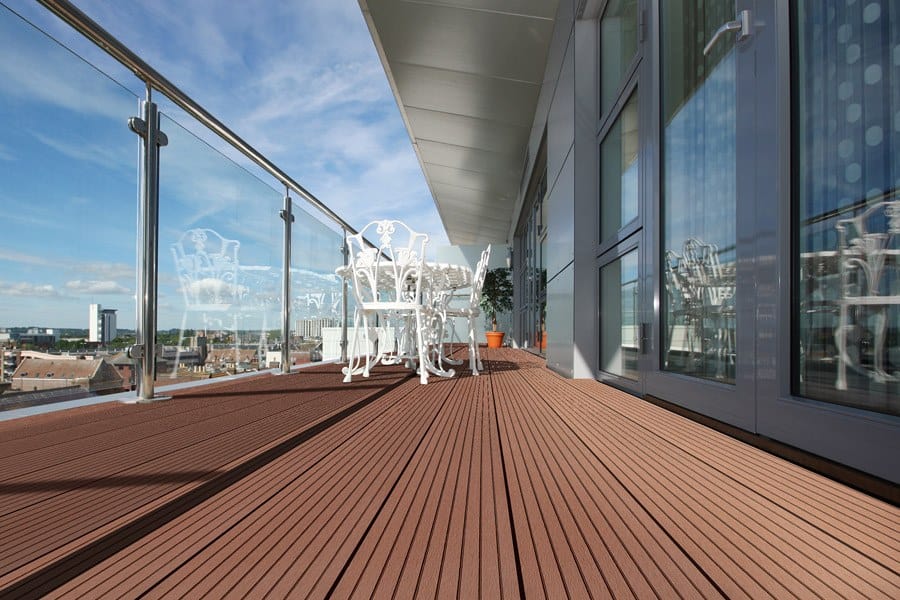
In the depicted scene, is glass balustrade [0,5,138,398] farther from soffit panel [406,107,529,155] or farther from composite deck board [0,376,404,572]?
soffit panel [406,107,529,155]

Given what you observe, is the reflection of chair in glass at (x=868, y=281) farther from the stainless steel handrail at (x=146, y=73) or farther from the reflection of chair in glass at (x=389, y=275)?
the stainless steel handrail at (x=146, y=73)

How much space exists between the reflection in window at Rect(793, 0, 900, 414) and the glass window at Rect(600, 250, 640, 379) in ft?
3.38

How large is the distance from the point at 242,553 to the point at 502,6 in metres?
3.50

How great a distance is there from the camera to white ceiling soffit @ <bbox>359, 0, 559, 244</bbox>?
3.36 metres

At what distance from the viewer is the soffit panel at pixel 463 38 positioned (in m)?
3.37

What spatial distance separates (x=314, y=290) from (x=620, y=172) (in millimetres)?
2215

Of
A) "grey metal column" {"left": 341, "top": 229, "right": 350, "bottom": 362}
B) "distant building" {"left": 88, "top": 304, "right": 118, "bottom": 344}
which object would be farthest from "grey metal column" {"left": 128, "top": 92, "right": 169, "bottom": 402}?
"grey metal column" {"left": 341, "top": 229, "right": 350, "bottom": 362}

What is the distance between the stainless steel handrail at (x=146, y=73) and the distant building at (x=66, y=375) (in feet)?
3.42

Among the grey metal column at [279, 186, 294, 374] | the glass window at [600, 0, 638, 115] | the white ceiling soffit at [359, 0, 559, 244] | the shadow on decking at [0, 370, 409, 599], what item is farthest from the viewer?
the white ceiling soffit at [359, 0, 559, 244]

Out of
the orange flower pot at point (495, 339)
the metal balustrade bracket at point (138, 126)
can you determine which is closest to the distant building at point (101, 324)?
the metal balustrade bracket at point (138, 126)

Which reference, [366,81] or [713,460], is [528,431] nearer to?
[713,460]

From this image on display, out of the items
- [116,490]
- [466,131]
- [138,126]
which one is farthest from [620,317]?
[466,131]

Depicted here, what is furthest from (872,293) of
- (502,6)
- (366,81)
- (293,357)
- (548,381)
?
(366,81)

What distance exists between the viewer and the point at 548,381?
8.59 ft
